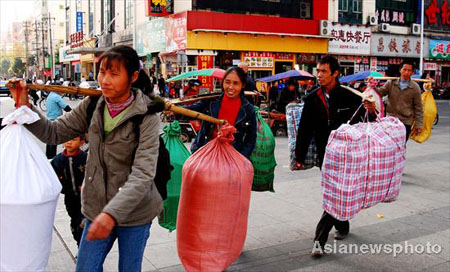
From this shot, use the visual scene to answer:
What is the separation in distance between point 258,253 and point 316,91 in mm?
1569

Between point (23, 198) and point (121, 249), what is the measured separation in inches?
25.7

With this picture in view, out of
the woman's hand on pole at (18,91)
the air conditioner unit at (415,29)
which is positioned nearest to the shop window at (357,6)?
the air conditioner unit at (415,29)

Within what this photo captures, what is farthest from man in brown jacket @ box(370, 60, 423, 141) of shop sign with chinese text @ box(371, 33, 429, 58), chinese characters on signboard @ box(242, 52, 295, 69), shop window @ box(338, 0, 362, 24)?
shop sign with chinese text @ box(371, 33, 429, 58)

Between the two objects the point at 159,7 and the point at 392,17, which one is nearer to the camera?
the point at 159,7

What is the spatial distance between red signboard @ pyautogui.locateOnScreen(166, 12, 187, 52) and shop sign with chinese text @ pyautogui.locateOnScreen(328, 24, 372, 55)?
8.81m

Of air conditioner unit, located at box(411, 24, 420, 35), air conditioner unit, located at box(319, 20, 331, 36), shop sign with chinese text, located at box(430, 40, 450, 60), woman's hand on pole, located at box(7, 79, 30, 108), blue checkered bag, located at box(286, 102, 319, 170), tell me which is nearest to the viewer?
woman's hand on pole, located at box(7, 79, 30, 108)

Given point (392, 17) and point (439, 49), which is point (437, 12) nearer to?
point (439, 49)

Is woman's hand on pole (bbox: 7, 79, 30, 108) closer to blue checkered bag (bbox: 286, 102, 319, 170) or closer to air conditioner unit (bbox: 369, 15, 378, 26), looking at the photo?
blue checkered bag (bbox: 286, 102, 319, 170)

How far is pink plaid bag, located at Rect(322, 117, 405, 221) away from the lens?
378 centimetres

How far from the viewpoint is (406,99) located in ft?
22.4

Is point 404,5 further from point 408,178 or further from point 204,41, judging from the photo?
point 408,178

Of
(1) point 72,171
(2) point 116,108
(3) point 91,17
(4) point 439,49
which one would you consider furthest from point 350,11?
(2) point 116,108

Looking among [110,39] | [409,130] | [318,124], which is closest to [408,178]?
[409,130]

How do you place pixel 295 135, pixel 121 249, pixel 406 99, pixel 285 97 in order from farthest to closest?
pixel 285 97 < pixel 406 99 < pixel 295 135 < pixel 121 249
